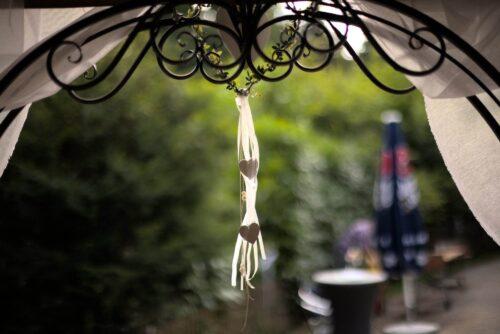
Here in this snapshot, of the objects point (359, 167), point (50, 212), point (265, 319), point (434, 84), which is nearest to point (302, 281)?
point (265, 319)

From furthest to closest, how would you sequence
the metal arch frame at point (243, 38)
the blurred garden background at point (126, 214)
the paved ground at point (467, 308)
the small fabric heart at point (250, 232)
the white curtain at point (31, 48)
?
1. the paved ground at point (467, 308)
2. the blurred garden background at point (126, 214)
3. the small fabric heart at point (250, 232)
4. the white curtain at point (31, 48)
5. the metal arch frame at point (243, 38)

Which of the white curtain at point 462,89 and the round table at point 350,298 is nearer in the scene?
the white curtain at point 462,89

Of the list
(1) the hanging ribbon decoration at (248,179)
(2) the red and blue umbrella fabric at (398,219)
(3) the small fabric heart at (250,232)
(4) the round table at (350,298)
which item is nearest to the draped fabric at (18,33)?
(1) the hanging ribbon decoration at (248,179)

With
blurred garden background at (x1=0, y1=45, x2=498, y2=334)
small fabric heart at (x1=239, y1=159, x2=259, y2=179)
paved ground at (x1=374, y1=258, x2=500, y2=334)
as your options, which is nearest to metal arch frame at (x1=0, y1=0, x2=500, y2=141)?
small fabric heart at (x1=239, y1=159, x2=259, y2=179)

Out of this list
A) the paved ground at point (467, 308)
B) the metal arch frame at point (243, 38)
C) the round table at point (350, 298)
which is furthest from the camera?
the paved ground at point (467, 308)

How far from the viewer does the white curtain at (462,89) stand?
5.36 ft

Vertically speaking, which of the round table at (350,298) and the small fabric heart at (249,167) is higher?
the small fabric heart at (249,167)

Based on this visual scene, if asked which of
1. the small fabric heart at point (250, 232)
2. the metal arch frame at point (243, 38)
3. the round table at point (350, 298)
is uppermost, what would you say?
the metal arch frame at point (243, 38)

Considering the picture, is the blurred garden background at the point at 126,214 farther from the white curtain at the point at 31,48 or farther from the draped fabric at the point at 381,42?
the white curtain at the point at 31,48

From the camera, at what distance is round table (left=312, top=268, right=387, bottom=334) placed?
4801mm

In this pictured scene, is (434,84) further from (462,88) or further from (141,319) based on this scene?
(141,319)

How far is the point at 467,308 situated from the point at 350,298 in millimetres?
2175

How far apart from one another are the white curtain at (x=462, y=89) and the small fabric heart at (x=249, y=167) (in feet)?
1.42

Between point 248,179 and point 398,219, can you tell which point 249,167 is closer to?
point 248,179
